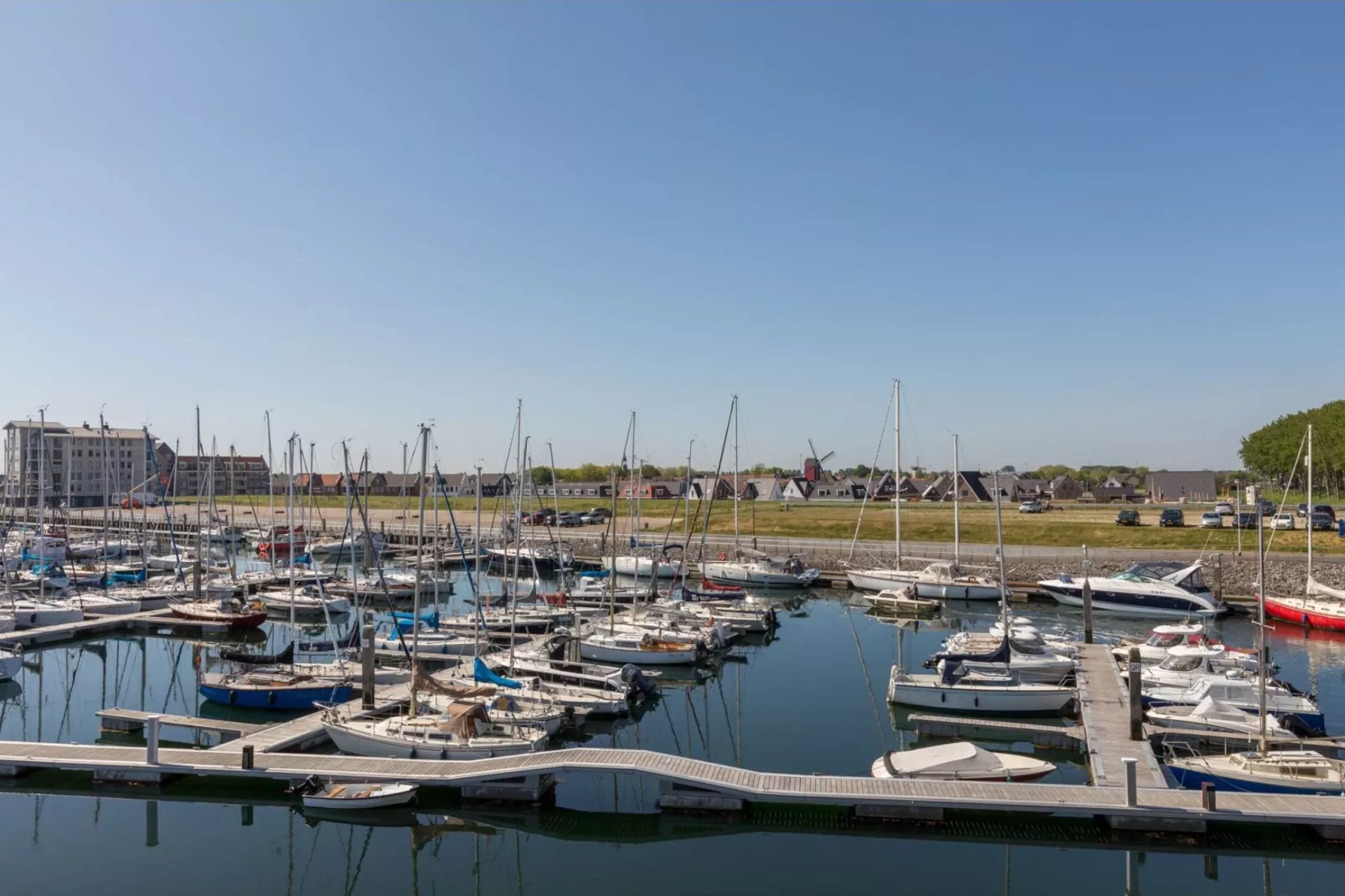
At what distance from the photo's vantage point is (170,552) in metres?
83.6

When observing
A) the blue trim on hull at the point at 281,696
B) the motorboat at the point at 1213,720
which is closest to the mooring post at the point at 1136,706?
the motorboat at the point at 1213,720

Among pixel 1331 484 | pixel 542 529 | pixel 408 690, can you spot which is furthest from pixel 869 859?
pixel 1331 484

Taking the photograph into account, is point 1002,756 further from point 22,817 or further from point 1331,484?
point 1331,484

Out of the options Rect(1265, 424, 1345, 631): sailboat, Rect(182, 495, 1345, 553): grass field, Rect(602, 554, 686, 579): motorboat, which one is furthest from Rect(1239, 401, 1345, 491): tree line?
Rect(602, 554, 686, 579): motorboat

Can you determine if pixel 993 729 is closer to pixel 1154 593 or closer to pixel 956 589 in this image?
pixel 1154 593

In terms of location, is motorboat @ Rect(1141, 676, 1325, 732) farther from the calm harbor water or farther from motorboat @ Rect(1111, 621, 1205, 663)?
the calm harbor water

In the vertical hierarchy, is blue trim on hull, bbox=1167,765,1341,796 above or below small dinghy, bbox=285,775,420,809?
above

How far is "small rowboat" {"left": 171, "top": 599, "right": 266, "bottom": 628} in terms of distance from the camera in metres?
48.8

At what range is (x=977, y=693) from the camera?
32.2m

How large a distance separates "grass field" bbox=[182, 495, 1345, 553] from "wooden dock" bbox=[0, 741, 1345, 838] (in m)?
33.3

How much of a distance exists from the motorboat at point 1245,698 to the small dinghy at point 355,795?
2309 centimetres

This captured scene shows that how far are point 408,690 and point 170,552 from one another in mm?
63515

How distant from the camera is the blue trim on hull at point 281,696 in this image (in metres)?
31.9

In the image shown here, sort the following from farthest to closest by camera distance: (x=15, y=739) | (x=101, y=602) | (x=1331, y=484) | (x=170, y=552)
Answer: (x=1331, y=484)
(x=170, y=552)
(x=101, y=602)
(x=15, y=739)
